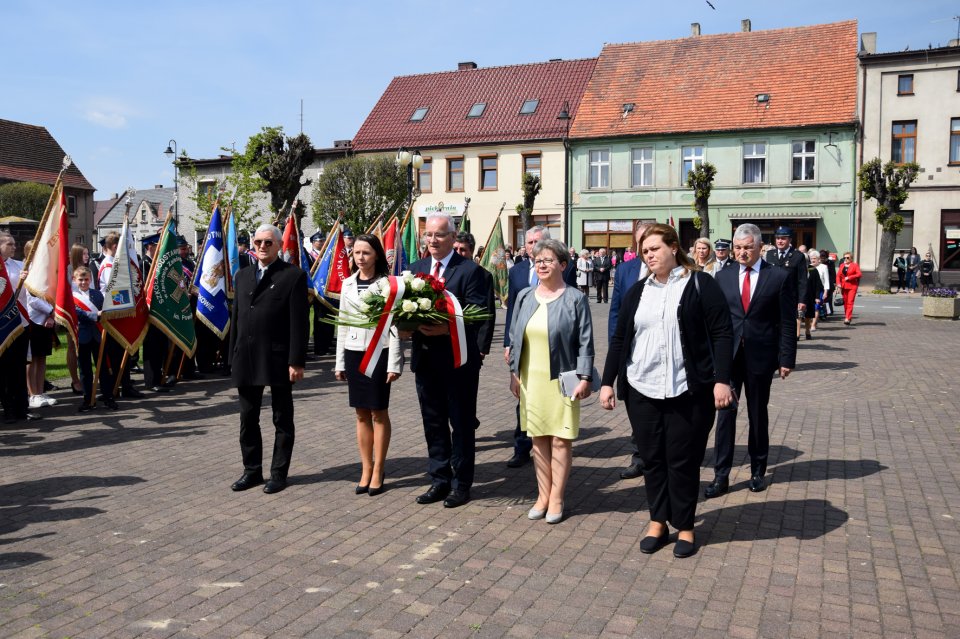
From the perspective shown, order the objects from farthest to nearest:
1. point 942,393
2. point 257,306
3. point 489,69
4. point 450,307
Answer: point 489,69, point 942,393, point 257,306, point 450,307

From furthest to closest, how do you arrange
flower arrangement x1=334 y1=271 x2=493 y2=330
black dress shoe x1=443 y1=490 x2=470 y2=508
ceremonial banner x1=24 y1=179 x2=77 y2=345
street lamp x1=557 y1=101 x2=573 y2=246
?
street lamp x1=557 y1=101 x2=573 y2=246 → ceremonial banner x1=24 y1=179 x2=77 y2=345 → black dress shoe x1=443 y1=490 x2=470 y2=508 → flower arrangement x1=334 y1=271 x2=493 y2=330

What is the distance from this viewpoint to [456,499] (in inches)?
244

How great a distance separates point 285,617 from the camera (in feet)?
14.1

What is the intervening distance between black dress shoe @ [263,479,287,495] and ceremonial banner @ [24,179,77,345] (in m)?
4.43

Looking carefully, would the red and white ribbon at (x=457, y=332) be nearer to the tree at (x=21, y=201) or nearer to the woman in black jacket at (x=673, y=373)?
the woman in black jacket at (x=673, y=373)

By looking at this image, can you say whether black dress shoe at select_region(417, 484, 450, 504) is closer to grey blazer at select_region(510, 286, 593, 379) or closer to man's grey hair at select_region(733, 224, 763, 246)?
grey blazer at select_region(510, 286, 593, 379)

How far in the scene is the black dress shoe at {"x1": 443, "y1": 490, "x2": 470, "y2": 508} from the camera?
6.17m

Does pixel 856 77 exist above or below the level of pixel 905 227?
above

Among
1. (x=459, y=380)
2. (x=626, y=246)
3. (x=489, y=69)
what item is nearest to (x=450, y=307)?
(x=459, y=380)

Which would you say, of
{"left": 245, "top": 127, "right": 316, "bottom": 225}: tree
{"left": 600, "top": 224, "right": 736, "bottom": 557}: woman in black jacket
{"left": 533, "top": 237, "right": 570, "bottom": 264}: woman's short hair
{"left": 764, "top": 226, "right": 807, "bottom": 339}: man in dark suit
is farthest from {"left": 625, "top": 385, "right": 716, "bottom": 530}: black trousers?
{"left": 245, "top": 127, "right": 316, "bottom": 225}: tree

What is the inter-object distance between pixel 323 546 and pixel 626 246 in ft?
124

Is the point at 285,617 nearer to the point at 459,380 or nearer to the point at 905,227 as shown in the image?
the point at 459,380

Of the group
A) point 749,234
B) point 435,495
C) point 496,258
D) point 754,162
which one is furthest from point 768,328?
point 754,162

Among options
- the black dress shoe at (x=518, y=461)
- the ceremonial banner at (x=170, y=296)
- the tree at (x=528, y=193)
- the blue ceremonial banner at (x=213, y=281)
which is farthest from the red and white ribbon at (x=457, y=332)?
the tree at (x=528, y=193)
